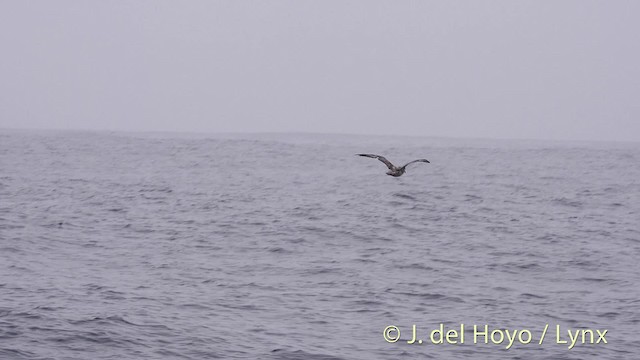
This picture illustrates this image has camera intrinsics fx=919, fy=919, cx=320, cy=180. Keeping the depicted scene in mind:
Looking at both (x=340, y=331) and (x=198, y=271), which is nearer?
(x=340, y=331)

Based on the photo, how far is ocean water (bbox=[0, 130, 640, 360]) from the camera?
19375mm

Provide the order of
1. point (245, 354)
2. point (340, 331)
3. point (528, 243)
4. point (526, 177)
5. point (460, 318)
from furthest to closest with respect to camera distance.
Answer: point (526, 177) < point (528, 243) < point (460, 318) < point (340, 331) < point (245, 354)

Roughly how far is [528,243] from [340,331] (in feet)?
50.0

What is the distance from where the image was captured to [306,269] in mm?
27188

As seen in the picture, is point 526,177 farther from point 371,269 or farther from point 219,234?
point 371,269

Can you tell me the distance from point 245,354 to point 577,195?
38.3 m

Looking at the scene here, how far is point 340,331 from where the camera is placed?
20.1m

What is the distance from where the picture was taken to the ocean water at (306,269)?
1938 centimetres

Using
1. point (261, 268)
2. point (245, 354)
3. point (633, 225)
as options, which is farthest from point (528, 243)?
point (245, 354)

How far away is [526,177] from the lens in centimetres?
6606

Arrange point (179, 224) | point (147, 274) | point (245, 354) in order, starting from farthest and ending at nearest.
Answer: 1. point (179, 224)
2. point (147, 274)
3. point (245, 354)

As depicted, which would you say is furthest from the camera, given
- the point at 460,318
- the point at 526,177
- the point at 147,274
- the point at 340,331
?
the point at 526,177

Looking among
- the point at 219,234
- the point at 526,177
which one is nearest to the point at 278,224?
the point at 219,234

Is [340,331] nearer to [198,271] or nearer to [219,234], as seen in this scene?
[198,271]
